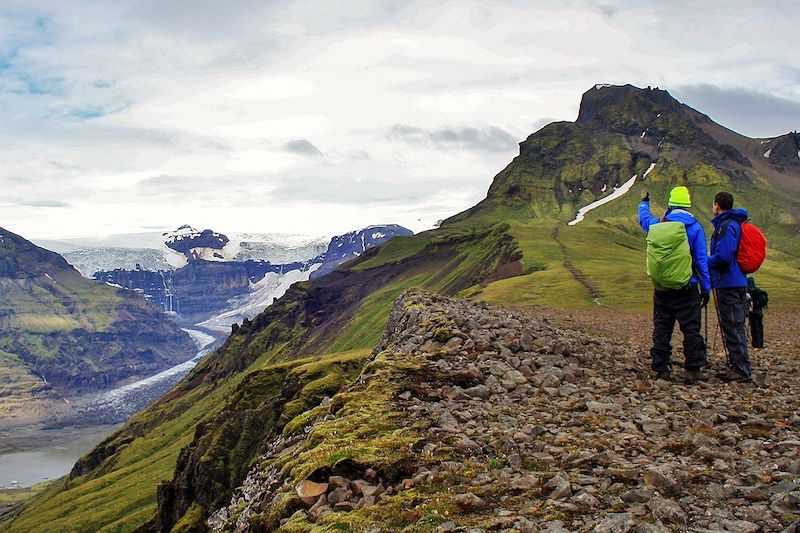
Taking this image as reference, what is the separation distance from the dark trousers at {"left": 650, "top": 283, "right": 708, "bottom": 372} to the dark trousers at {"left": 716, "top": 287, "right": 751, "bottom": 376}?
2.96 ft

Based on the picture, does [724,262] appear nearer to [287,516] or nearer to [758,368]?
[758,368]

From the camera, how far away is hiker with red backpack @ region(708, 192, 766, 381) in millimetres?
21406

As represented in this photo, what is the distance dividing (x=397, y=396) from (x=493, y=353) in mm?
4592

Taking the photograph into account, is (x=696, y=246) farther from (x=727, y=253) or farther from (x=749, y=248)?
(x=749, y=248)

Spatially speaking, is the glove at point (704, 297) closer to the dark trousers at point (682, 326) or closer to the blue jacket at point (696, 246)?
the dark trousers at point (682, 326)

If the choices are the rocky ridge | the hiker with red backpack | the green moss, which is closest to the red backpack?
the hiker with red backpack

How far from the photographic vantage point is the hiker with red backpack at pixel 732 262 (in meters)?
21.4

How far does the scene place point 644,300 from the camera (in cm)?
7750

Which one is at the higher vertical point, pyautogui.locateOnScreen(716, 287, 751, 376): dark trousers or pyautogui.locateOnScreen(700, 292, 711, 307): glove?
pyautogui.locateOnScreen(700, 292, 711, 307): glove

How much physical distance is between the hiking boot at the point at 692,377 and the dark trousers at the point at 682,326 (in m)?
0.13

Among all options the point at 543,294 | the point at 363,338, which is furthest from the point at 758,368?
the point at 363,338

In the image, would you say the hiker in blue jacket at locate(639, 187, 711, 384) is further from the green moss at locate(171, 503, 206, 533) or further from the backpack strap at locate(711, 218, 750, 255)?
the green moss at locate(171, 503, 206, 533)

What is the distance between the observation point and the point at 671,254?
20016 mm

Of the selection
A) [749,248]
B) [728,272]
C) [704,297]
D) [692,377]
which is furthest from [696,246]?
[692,377]
